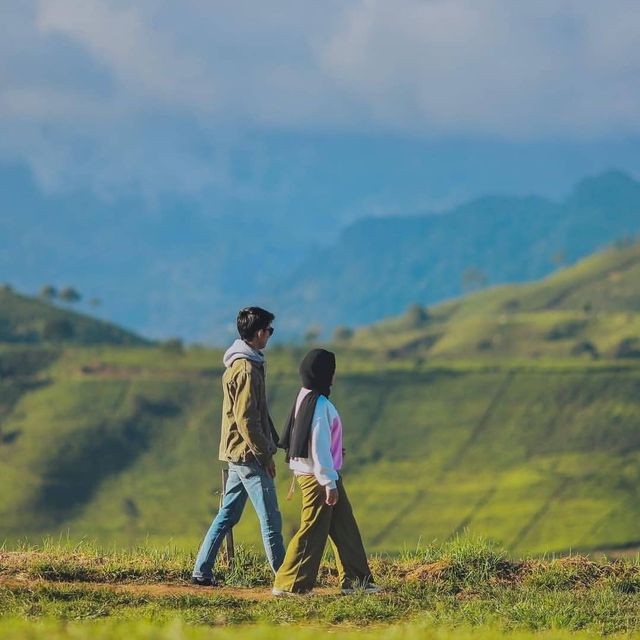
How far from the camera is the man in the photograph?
14.4 metres

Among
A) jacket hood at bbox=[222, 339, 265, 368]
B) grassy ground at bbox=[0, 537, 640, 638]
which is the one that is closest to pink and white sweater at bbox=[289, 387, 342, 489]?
jacket hood at bbox=[222, 339, 265, 368]

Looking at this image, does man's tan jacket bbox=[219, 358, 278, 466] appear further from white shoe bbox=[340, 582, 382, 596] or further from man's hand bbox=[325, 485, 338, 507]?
white shoe bbox=[340, 582, 382, 596]

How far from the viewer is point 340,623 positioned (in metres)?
12.9

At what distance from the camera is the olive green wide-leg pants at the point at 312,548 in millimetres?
14281

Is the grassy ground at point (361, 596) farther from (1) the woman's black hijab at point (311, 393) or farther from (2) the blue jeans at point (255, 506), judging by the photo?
(1) the woman's black hijab at point (311, 393)

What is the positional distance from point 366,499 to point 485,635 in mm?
146520

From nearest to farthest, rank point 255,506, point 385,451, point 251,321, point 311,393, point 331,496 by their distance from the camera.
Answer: point 331,496
point 311,393
point 251,321
point 255,506
point 385,451

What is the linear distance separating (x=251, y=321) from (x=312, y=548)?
261 centimetres

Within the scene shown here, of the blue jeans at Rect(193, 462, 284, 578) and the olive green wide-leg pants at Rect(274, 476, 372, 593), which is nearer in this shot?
the olive green wide-leg pants at Rect(274, 476, 372, 593)

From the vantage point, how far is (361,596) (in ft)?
46.1

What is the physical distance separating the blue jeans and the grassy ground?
0.38m

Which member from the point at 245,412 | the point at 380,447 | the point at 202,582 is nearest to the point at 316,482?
the point at 245,412

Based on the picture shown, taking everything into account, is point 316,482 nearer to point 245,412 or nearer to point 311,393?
point 311,393

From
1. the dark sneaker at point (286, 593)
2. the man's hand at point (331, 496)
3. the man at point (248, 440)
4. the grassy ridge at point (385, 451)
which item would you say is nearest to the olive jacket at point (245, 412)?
the man at point (248, 440)
